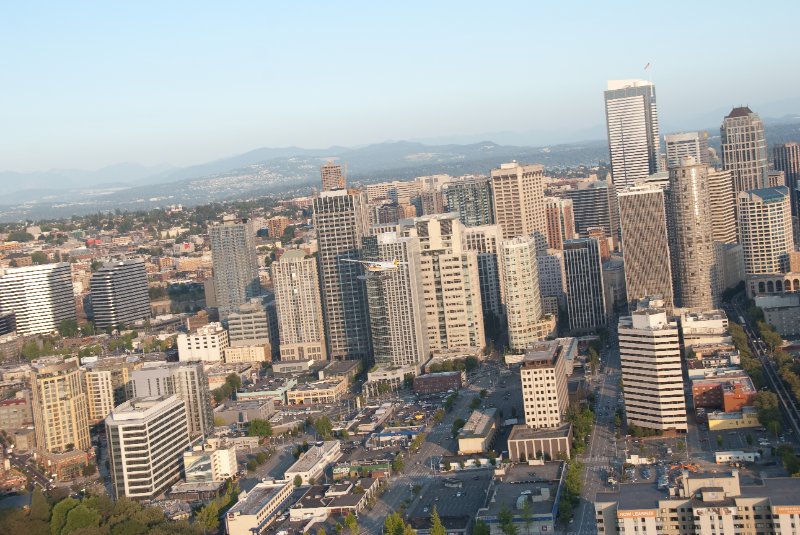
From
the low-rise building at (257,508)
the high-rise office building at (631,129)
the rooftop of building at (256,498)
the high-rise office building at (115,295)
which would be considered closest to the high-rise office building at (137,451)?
the low-rise building at (257,508)

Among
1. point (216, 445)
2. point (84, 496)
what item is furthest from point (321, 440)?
point (84, 496)

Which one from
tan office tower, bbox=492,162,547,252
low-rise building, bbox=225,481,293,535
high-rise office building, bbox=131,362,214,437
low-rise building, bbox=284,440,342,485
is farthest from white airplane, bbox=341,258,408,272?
tan office tower, bbox=492,162,547,252

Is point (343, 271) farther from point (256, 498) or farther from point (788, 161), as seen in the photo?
point (788, 161)

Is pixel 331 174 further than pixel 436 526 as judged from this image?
Yes

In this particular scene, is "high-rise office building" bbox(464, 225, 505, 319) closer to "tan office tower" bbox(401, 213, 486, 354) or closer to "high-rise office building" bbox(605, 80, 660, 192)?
"tan office tower" bbox(401, 213, 486, 354)

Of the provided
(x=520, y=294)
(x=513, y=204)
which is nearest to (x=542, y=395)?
(x=520, y=294)
